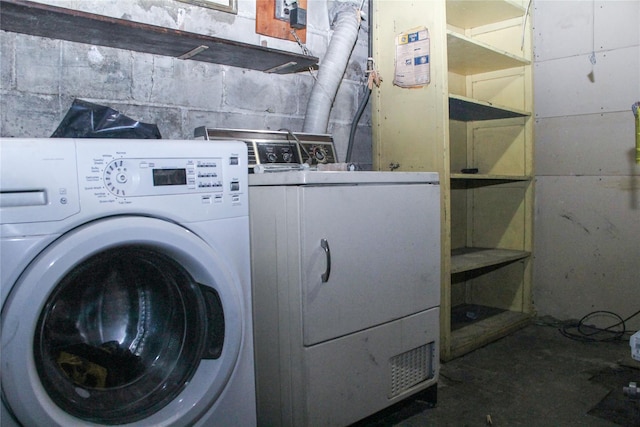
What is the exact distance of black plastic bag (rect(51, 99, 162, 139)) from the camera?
1.53 meters

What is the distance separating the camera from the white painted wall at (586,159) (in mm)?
2643

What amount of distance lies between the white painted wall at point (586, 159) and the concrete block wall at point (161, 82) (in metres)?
1.37

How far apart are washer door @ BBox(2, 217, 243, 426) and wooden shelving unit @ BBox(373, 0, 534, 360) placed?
1.34 meters

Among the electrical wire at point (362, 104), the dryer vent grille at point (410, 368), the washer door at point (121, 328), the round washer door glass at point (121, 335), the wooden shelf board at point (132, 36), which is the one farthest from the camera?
the electrical wire at point (362, 104)

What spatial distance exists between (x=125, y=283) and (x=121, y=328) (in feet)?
0.40

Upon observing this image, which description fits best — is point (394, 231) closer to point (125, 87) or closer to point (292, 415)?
point (292, 415)

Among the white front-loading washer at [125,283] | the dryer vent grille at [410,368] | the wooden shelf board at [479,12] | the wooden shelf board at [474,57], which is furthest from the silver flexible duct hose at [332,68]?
the dryer vent grille at [410,368]

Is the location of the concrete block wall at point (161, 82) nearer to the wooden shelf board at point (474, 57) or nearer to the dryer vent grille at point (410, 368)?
the wooden shelf board at point (474, 57)

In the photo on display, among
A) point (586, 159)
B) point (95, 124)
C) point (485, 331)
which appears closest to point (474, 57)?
point (586, 159)

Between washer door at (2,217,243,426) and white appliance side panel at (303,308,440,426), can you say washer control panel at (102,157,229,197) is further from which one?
white appliance side panel at (303,308,440,426)

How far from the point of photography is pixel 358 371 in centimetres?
157

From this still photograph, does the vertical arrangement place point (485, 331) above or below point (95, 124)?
below

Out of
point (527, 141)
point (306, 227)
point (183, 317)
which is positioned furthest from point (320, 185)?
point (527, 141)

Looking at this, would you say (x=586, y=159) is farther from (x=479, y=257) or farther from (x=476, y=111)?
(x=479, y=257)
